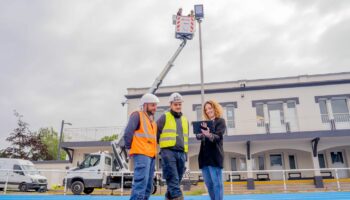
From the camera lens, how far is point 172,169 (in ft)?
12.4

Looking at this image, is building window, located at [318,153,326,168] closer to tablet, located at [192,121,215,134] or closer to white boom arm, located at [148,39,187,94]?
white boom arm, located at [148,39,187,94]

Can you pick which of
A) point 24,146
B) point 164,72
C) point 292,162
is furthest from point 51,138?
point 292,162

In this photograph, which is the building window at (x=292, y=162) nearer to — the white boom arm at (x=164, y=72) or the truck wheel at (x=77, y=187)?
the white boom arm at (x=164, y=72)

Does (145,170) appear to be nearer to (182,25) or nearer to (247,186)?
(182,25)

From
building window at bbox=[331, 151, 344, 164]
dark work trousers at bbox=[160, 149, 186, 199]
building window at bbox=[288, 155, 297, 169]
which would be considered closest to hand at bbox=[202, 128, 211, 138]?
dark work trousers at bbox=[160, 149, 186, 199]

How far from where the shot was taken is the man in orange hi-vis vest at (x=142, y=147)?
365 centimetres

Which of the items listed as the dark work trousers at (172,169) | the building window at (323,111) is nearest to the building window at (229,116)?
the building window at (323,111)

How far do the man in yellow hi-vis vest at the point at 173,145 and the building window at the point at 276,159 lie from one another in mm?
16411

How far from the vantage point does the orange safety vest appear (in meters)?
3.79

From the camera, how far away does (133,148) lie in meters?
3.80

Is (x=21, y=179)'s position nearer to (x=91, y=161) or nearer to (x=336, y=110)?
(x=91, y=161)

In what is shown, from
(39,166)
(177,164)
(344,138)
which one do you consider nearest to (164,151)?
(177,164)

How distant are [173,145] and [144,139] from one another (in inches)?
16.5

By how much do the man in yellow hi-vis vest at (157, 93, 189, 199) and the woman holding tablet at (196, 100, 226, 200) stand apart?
0.93ft
